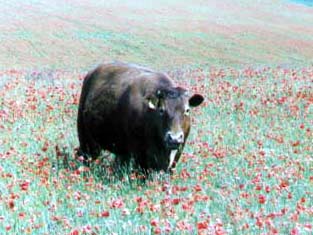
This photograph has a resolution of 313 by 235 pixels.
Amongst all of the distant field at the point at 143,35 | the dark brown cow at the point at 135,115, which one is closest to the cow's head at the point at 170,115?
the dark brown cow at the point at 135,115

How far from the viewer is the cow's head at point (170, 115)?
320 inches

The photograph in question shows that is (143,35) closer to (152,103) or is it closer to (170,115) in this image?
(152,103)

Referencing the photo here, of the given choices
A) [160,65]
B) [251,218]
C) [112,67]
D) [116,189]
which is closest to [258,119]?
[112,67]

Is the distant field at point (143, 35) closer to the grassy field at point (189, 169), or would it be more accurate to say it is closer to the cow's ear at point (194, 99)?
the grassy field at point (189, 169)

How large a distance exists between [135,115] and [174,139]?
1.05m

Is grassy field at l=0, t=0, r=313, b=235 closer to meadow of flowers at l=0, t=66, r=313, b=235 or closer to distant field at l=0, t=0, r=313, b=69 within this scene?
meadow of flowers at l=0, t=66, r=313, b=235

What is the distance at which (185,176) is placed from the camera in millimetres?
8266

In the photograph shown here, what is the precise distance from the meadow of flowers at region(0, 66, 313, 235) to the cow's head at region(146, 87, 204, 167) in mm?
444

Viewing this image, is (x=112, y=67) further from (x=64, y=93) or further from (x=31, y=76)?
(x=31, y=76)

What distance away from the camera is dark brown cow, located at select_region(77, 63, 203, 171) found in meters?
8.42

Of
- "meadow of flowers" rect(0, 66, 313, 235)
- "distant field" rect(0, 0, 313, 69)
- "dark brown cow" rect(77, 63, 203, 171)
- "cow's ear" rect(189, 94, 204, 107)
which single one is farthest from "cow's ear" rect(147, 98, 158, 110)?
"distant field" rect(0, 0, 313, 69)

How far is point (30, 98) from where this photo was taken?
46.1 feet

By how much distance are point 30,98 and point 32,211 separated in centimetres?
761

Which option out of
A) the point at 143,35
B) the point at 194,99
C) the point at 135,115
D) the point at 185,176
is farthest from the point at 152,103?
the point at 143,35
